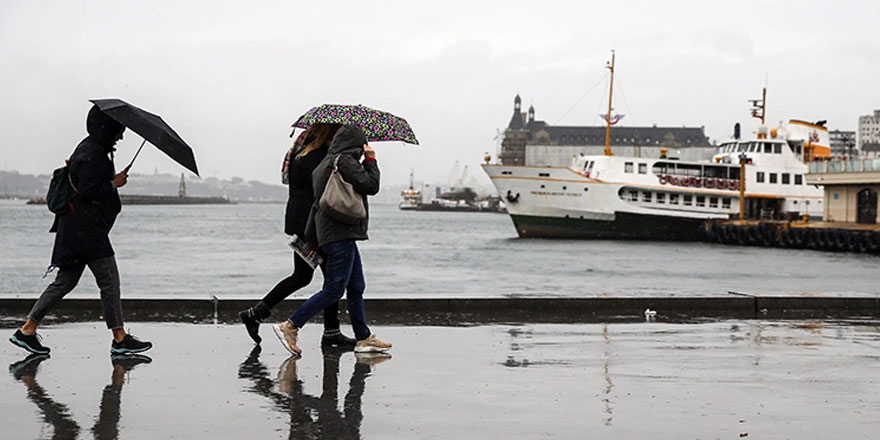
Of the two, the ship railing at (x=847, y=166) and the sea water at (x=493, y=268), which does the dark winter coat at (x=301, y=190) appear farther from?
the ship railing at (x=847, y=166)

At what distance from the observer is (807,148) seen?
6366 cm

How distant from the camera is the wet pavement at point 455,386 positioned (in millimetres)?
4973

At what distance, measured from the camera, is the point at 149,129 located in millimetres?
6988

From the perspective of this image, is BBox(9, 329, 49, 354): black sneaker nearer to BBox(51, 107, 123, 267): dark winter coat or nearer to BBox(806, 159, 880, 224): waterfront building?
BBox(51, 107, 123, 267): dark winter coat

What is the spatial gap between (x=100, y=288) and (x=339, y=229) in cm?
152

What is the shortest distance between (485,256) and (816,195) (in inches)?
971

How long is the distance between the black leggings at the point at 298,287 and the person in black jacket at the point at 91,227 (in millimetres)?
1007

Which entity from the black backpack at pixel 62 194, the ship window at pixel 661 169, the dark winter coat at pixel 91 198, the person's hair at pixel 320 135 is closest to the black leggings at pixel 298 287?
the person's hair at pixel 320 135

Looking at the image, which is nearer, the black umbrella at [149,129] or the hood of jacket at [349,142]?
the black umbrella at [149,129]

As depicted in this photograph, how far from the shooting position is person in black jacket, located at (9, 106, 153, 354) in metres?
6.86

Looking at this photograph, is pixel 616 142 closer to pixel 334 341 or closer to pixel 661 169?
pixel 661 169

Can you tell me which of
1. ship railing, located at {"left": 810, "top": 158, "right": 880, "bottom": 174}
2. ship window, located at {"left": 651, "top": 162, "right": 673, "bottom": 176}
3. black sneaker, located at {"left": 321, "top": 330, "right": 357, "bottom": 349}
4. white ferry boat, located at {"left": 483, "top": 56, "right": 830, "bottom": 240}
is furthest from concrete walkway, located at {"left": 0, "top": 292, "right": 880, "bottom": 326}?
ship window, located at {"left": 651, "top": 162, "right": 673, "bottom": 176}

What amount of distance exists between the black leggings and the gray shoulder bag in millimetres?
644

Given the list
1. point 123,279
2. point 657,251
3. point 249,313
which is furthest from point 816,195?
point 249,313
